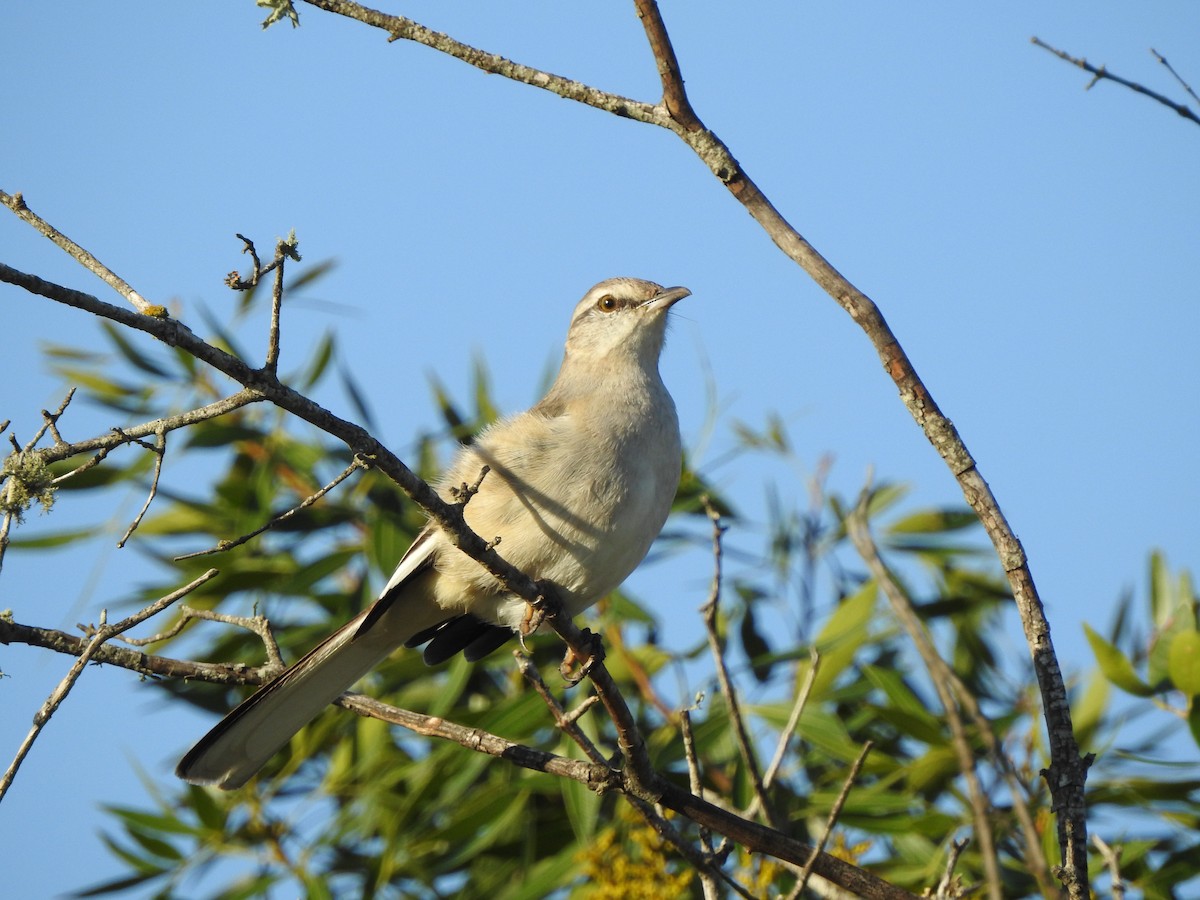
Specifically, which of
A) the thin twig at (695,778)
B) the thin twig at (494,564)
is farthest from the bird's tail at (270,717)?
the thin twig at (695,778)

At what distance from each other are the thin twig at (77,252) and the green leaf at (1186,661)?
342 centimetres

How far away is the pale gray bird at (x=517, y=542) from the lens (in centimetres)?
404

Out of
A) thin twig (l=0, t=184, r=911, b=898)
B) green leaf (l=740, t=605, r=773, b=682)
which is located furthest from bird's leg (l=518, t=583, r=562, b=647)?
green leaf (l=740, t=605, r=773, b=682)

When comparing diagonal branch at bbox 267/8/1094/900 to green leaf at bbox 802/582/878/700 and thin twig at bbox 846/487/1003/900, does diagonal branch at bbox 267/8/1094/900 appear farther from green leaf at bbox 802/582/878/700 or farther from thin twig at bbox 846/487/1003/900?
green leaf at bbox 802/582/878/700

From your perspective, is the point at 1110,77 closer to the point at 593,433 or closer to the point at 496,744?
the point at 593,433

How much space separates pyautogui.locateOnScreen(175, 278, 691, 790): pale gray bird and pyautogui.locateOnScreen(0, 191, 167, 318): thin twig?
5.35 ft

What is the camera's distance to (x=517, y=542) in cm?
419

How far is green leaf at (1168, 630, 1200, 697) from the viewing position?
414 cm

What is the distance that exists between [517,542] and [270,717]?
97 centimetres

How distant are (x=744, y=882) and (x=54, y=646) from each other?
214cm

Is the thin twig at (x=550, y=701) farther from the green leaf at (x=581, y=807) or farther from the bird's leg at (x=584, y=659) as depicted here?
the green leaf at (x=581, y=807)

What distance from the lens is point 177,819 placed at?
5172 millimetres

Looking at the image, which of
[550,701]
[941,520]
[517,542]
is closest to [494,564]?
[550,701]

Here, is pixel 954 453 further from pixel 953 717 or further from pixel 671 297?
pixel 671 297
